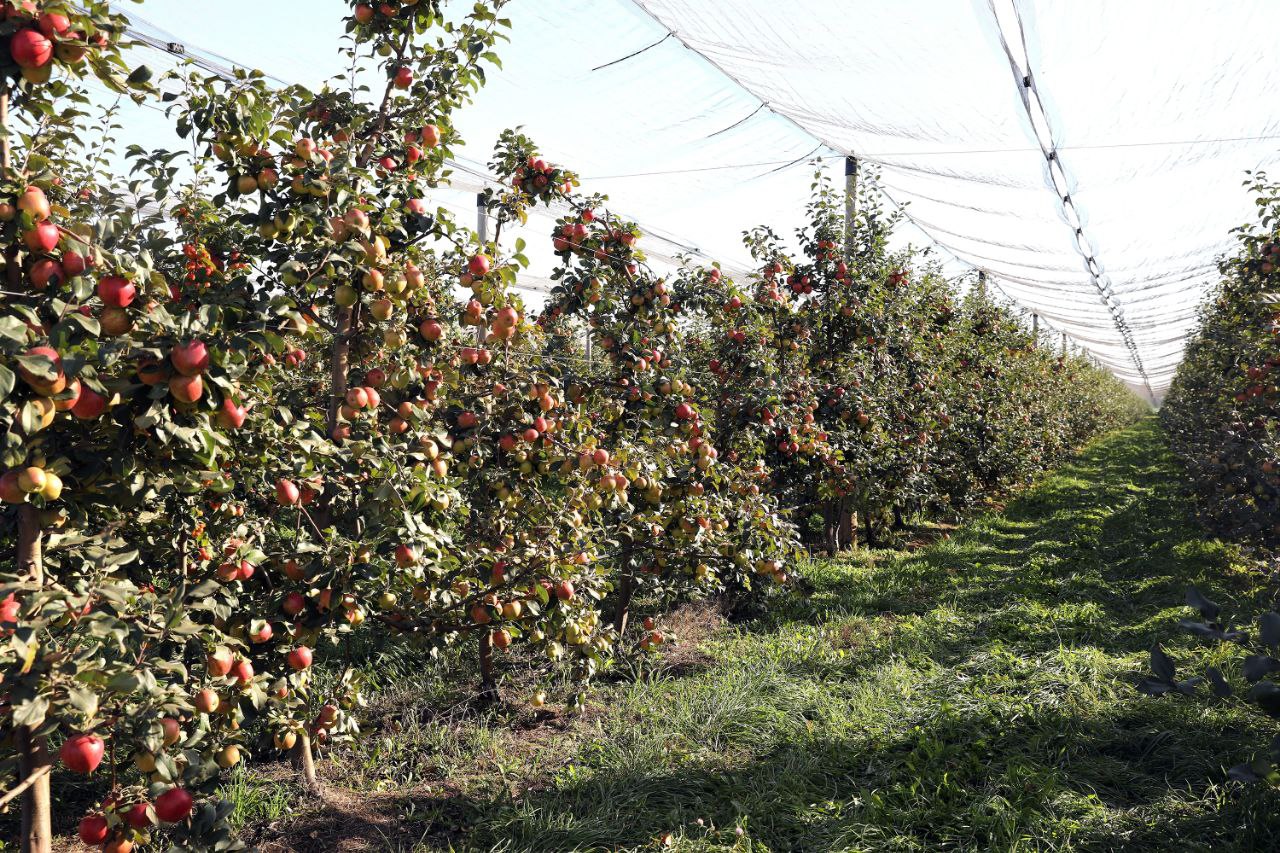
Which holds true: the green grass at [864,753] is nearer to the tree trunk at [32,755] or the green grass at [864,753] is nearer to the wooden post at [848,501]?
the tree trunk at [32,755]

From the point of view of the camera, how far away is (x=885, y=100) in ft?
17.0

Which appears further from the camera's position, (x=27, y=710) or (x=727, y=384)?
(x=727, y=384)

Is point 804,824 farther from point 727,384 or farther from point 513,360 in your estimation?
point 727,384

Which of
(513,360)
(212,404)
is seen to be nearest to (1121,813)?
(513,360)

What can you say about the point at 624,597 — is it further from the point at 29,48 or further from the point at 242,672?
the point at 29,48

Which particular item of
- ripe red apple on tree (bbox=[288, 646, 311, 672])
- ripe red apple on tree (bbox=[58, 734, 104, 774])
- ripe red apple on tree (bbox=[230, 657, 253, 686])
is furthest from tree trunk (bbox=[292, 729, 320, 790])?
ripe red apple on tree (bbox=[58, 734, 104, 774])

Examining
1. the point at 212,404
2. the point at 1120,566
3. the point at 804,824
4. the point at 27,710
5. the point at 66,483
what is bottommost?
the point at 804,824

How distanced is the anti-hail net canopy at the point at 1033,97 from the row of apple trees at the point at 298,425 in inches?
51.2

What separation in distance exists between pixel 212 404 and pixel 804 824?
230 cm

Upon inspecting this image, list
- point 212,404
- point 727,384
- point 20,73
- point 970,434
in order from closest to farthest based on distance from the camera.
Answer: point 20,73 < point 212,404 < point 727,384 < point 970,434

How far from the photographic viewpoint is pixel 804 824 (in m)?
2.64

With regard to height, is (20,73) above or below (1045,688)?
above

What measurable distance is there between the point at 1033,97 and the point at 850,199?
1.82m

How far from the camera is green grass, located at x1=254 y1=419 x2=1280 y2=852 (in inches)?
101
